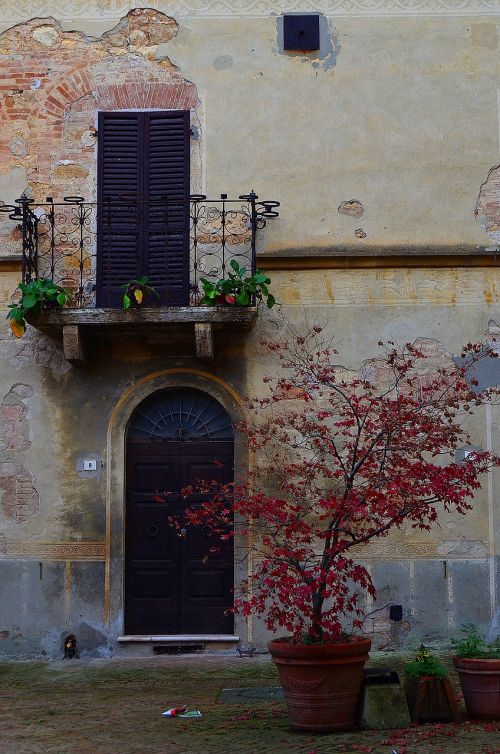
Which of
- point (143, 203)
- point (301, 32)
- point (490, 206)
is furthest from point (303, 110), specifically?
point (490, 206)

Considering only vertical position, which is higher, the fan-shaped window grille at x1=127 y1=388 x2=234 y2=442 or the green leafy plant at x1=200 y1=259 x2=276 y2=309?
the green leafy plant at x1=200 y1=259 x2=276 y2=309

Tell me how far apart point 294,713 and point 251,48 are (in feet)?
24.1

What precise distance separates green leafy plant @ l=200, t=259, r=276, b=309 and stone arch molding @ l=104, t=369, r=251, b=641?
38.3 inches

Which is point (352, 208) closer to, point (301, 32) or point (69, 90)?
point (301, 32)

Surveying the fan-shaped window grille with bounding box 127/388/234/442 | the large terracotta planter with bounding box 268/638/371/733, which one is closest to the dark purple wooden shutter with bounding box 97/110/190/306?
the fan-shaped window grille with bounding box 127/388/234/442

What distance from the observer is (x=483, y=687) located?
7.93 meters

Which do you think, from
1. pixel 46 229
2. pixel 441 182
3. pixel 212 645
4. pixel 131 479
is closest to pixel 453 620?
pixel 212 645

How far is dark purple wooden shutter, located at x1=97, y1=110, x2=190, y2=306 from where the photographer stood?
11531mm

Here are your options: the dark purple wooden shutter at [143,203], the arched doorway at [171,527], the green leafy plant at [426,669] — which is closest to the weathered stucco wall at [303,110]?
the dark purple wooden shutter at [143,203]

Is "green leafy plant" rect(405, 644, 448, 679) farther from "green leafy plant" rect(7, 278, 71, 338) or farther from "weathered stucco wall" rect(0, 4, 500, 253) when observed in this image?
"green leafy plant" rect(7, 278, 71, 338)

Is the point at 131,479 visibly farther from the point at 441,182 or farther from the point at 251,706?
the point at 441,182

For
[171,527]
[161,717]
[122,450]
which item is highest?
[122,450]

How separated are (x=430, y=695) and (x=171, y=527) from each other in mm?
4244

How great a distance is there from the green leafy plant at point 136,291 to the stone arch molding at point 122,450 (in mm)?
966
